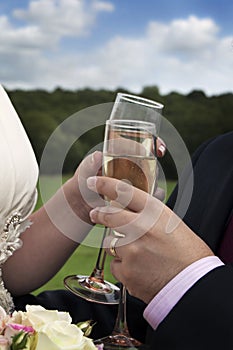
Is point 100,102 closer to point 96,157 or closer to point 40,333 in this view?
point 96,157

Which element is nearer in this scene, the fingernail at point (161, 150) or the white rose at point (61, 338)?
the white rose at point (61, 338)

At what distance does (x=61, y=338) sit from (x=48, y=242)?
60cm

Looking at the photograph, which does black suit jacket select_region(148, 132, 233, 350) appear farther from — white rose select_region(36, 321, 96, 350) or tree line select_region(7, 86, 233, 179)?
tree line select_region(7, 86, 233, 179)

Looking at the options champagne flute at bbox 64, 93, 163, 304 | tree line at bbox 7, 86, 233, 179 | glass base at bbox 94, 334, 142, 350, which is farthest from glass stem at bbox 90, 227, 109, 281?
tree line at bbox 7, 86, 233, 179

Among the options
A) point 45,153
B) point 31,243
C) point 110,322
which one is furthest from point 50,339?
point 31,243

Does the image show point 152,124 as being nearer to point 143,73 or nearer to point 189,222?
point 189,222

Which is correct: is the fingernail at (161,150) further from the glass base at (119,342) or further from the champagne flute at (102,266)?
the glass base at (119,342)

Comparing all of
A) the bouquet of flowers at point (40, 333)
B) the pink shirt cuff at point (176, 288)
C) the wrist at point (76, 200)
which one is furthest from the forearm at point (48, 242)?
the bouquet of flowers at point (40, 333)

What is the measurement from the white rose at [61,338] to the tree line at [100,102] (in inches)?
347

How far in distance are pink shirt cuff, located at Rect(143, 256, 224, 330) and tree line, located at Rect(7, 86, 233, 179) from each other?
865cm

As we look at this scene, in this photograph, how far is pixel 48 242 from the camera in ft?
4.37

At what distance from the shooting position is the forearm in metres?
1.31

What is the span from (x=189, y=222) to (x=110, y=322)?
0.93ft

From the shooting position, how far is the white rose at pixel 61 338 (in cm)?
72
